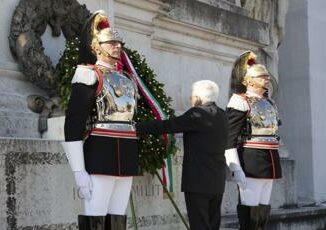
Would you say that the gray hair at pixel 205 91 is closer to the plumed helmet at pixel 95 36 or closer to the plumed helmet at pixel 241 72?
the plumed helmet at pixel 95 36

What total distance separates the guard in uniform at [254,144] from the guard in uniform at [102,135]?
141 centimetres

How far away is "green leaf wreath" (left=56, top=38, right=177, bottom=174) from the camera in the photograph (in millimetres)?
5691

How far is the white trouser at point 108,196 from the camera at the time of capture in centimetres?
439

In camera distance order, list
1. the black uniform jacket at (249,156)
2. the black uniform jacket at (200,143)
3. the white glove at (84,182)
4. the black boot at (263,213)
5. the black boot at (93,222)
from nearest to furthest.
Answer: the white glove at (84,182) → the black boot at (93,222) → the black uniform jacket at (200,143) → the black uniform jacket at (249,156) → the black boot at (263,213)

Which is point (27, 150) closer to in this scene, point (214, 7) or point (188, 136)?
point (188, 136)

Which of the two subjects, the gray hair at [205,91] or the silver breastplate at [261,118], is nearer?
the gray hair at [205,91]

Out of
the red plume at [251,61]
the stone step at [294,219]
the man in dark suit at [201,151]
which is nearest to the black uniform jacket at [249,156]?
the red plume at [251,61]

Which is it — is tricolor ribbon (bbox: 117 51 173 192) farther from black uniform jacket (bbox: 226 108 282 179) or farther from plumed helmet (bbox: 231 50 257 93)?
plumed helmet (bbox: 231 50 257 93)

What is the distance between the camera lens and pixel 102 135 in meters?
4.46

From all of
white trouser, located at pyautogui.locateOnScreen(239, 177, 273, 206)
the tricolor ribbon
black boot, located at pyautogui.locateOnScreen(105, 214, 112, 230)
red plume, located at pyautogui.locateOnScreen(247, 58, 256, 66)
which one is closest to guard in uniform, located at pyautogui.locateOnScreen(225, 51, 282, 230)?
white trouser, located at pyautogui.locateOnScreen(239, 177, 273, 206)

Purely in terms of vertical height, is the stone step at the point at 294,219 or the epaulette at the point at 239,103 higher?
the epaulette at the point at 239,103

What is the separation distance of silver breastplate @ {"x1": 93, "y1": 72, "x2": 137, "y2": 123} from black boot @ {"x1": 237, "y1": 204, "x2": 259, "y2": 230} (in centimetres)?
176

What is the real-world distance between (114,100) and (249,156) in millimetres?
1788

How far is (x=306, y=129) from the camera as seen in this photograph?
12094 millimetres
